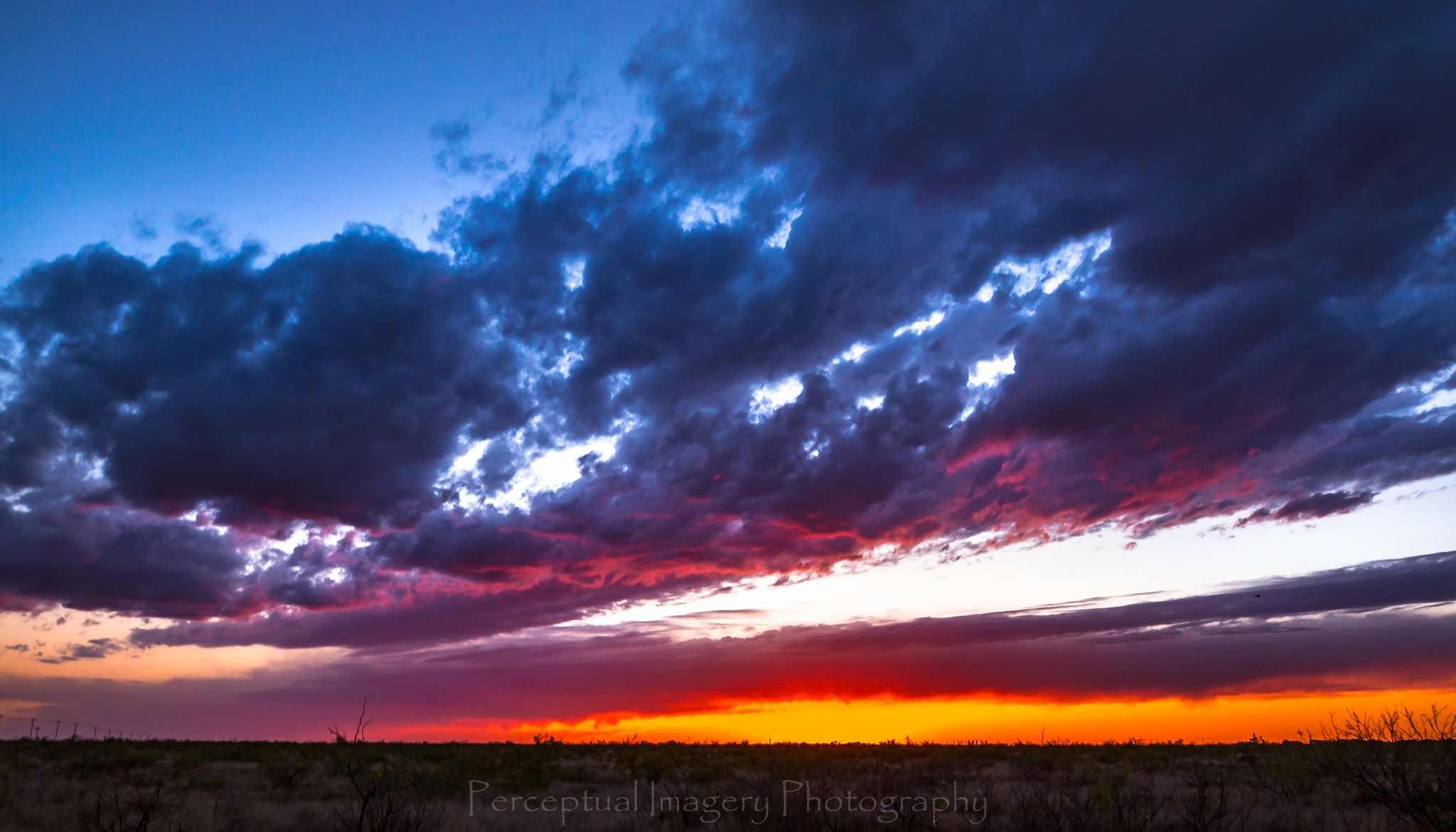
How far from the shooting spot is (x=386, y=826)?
11.9 m

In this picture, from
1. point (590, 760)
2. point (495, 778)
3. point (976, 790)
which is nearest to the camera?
point (976, 790)

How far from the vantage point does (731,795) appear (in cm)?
1662

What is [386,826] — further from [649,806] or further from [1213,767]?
[1213,767]

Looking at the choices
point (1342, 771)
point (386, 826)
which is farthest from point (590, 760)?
point (1342, 771)

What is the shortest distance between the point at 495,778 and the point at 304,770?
7.75 metres

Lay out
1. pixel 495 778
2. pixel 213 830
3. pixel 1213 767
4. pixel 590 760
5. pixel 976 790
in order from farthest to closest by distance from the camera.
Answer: pixel 590 760, pixel 1213 767, pixel 495 778, pixel 976 790, pixel 213 830

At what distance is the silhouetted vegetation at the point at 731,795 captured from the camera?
1293cm

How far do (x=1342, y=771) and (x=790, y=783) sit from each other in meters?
13.2

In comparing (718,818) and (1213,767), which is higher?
(718,818)

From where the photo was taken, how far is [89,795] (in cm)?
2061

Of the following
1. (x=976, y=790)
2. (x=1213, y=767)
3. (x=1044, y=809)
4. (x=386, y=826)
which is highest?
(x=386, y=826)

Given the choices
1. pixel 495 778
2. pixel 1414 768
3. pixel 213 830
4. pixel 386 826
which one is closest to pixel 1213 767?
pixel 1414 768

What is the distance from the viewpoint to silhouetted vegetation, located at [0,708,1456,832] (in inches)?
509

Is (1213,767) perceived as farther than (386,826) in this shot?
Yes
